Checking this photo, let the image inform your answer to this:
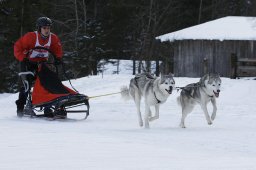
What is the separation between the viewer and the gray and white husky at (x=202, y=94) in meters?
8.80

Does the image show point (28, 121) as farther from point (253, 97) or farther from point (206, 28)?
point (206, 28)

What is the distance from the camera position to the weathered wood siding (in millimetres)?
24094

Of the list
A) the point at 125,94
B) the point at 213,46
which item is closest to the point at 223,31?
the point at 213,46

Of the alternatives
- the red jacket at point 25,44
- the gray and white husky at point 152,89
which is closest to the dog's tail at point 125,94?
the gray and white husky at point 152,89

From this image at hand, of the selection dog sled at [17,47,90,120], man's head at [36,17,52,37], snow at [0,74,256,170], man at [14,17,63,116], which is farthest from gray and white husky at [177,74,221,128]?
man's head at [36,17,52,37]

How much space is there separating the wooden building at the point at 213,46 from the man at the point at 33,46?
47.1 ft

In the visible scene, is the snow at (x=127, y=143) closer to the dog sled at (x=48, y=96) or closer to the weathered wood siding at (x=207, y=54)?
the dog sled at (x=48, y=96)

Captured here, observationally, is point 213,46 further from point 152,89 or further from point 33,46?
point 152,89

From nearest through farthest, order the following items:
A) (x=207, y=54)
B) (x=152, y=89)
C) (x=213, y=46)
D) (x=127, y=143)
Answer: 1. (x=127, y=143)
2. (x=152, y=89)
3. (x=213, y=46)
4. (x=207, y=54)

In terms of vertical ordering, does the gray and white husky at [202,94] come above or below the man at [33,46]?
below

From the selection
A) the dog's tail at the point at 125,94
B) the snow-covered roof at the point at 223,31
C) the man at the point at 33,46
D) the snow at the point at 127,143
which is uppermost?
the snow-covered roof at the point at 223,31

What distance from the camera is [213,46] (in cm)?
2472

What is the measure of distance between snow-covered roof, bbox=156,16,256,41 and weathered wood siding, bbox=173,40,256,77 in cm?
36

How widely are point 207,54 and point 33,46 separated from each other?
640 inches
